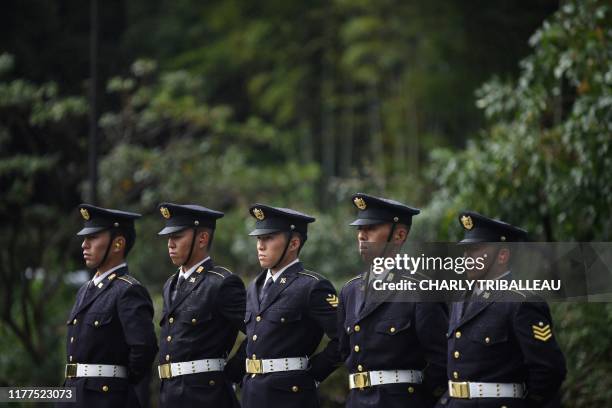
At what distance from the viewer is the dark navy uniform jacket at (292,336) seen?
24.5 ft

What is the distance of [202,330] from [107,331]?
2.19 ft

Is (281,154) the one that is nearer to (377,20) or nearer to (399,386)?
(377,20)

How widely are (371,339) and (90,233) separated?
2.20 m

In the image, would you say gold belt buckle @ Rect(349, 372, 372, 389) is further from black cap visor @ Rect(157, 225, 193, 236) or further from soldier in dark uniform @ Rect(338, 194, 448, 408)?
black cap visor @ Rect(157, 225, 193, 236)

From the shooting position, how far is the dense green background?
1126 centimetres

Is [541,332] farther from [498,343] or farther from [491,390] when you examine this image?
[491,390]

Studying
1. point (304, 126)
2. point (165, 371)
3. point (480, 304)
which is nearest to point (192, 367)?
point (165, 371)

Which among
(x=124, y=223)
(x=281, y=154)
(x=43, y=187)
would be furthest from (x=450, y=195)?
(x=281, y=154)

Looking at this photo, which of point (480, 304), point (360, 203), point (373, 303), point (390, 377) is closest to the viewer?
point (480, 304)

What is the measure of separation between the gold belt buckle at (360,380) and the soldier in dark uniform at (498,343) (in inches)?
20.2

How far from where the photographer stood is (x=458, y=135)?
25.6 meters

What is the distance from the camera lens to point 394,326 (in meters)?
7.16

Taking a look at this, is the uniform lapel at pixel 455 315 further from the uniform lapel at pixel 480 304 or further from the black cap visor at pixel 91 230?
the black cap visor at pixel 91 230

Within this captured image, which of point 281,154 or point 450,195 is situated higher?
point 281,154
